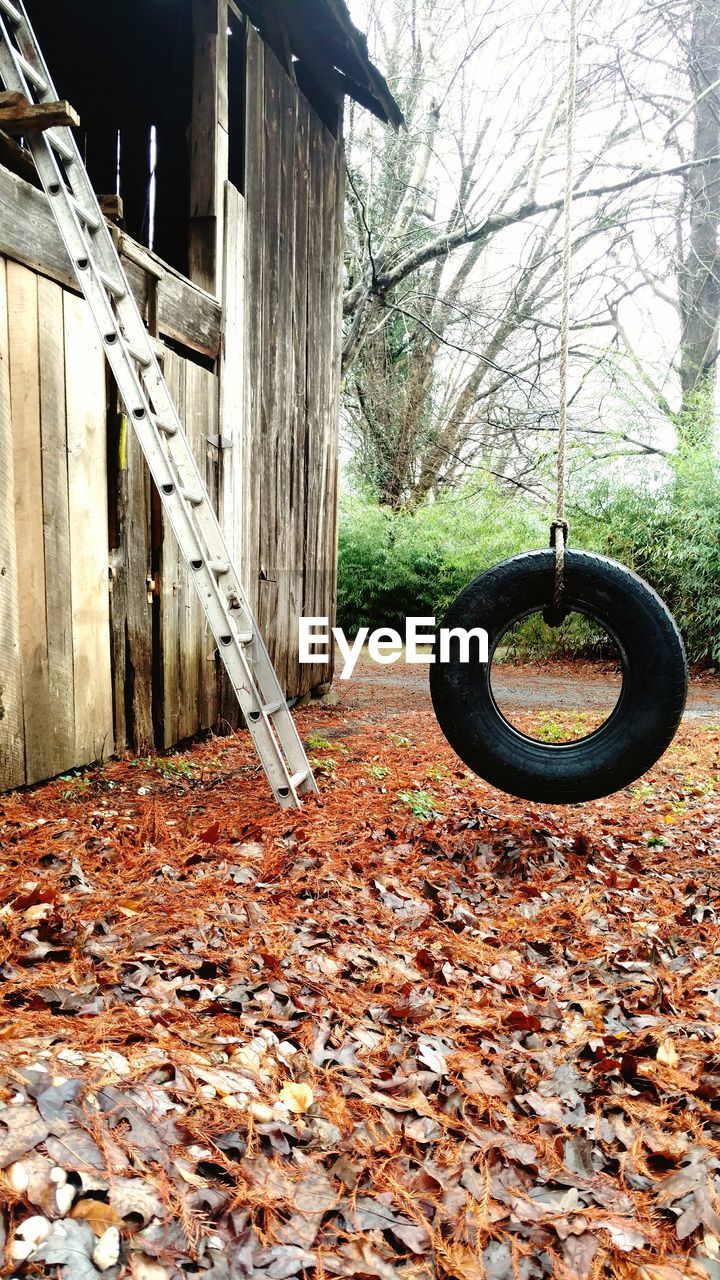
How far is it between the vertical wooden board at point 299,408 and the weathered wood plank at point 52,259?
2.02 meters

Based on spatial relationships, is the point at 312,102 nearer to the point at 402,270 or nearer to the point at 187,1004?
the point at 402,270

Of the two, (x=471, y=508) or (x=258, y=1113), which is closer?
(x=258, y=1113)

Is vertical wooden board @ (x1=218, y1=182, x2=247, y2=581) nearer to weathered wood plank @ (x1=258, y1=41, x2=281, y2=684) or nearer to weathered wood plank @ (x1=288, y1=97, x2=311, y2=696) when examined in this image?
weathered wood plank @ (x1=258, y1=41, x2=281, y2=684)

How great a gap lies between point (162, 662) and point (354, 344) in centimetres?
749

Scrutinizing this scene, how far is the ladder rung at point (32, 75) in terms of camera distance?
3652mm

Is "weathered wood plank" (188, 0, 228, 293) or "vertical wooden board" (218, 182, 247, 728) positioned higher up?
"weathered wood plank" (188, 0, 228, 293)

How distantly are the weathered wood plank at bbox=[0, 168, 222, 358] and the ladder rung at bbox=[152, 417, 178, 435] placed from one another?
92cm

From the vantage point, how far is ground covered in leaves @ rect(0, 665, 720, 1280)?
5.45 ft

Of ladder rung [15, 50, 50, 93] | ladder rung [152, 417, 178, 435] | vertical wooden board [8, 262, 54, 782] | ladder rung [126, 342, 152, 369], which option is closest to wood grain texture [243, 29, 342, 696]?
ladder rung [152, 417, 178, 435]

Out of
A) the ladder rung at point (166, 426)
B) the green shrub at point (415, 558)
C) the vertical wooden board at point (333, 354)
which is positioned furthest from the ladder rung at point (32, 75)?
the green shrub at point (415, 558)

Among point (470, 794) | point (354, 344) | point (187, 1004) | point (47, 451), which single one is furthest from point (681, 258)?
point (187, 1004)

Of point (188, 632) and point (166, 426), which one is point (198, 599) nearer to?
point (188, 632)

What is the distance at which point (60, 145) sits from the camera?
3.84 meters

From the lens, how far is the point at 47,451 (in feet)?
13.4
